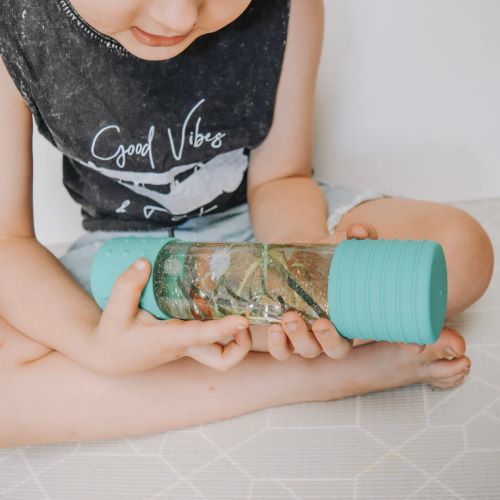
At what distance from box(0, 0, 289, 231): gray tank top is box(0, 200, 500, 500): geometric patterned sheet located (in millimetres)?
313

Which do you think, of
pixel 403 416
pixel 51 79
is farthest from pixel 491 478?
pixel 51 79

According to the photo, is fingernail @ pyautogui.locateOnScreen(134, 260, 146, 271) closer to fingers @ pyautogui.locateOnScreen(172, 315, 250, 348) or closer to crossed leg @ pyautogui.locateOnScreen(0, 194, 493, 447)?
fingers @ pyautogui.locateOnScreen(172, 315, 250, 348)

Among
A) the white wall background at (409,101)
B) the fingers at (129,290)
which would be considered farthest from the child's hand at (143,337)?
the white wall background at (409,101)

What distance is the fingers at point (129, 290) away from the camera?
0.67 m

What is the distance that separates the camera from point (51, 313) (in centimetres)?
83

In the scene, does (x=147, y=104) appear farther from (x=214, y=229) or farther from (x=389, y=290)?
(x=389, y=290)


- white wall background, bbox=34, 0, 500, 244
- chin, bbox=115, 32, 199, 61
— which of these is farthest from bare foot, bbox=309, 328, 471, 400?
white wall background, bbox=34, 0, 500, 244

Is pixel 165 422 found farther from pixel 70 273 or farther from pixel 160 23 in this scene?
pixel 160 23

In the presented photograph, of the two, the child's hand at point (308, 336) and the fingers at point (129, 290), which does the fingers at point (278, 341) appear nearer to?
the child's hand at point (308, 336)

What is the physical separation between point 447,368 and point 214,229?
37cm

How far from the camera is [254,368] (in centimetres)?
84

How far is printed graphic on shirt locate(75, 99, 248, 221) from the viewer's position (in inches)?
36.0

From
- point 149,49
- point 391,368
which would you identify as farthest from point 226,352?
point 149,49

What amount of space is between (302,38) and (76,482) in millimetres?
576
